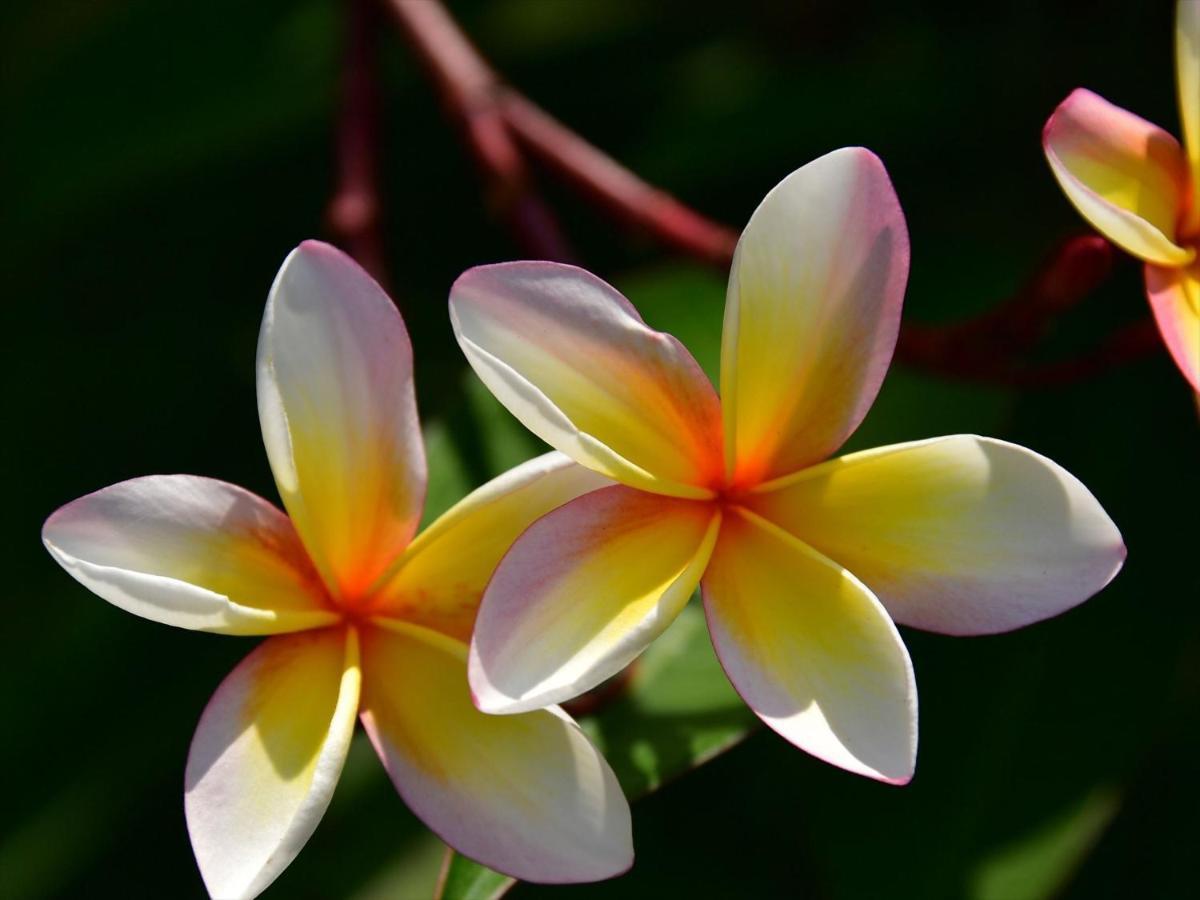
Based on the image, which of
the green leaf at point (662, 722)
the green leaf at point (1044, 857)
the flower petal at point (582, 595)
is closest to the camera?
the flower petal at point (582, 595)

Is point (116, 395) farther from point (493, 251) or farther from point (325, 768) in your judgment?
point (325, 768)

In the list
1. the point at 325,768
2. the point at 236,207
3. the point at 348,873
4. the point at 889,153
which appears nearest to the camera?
the point at 325,768

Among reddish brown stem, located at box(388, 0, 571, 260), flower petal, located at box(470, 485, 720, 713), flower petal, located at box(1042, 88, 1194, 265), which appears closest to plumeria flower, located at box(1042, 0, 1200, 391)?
flower petal, located at box(1042, 88, 1194, 265)

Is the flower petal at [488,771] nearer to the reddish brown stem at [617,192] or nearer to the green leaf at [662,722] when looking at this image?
the green leaf at [662,722]

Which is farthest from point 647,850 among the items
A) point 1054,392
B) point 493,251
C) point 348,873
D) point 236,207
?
point 236,207

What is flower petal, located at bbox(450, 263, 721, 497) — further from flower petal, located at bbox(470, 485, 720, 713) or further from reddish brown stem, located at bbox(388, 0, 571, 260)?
reddish brown stem, located at bbox(388, 0, 571, 260)

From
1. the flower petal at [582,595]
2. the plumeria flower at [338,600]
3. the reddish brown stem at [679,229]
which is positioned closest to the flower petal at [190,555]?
the plumeria flower at [338,600]

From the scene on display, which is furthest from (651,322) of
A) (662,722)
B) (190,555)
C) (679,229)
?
(190,555)

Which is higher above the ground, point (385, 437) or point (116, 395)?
point (385, 437)
